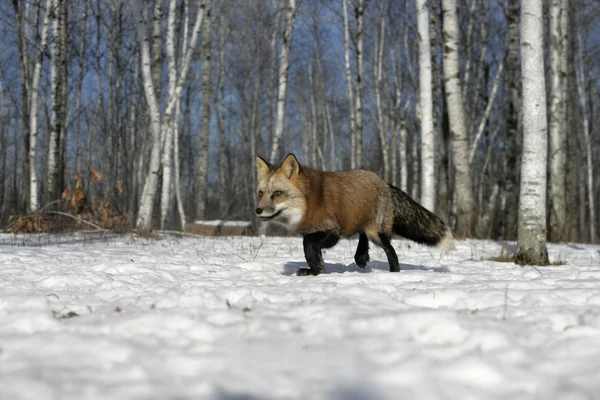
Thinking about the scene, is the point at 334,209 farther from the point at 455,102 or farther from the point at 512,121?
the point at 512,121

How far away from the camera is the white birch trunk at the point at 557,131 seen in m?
12.5

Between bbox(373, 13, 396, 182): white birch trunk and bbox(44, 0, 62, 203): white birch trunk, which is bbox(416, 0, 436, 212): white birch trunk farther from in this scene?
bbox(373, 13, 396, 182): white birch trunk

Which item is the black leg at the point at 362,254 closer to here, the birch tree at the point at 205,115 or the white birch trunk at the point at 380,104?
the birch tree at the point at 205,115

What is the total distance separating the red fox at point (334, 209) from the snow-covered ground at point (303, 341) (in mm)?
685

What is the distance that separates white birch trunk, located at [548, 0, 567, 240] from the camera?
12508mm

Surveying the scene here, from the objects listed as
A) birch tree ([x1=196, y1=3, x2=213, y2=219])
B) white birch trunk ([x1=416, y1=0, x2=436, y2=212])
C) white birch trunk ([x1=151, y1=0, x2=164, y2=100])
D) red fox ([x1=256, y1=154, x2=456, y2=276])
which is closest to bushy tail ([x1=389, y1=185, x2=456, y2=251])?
red fox ([x1=256, y1=154, x2=456, y2=276])

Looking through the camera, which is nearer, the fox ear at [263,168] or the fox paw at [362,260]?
the fox ear at [263,168]

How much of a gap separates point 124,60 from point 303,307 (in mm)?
29019

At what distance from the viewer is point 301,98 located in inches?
1484

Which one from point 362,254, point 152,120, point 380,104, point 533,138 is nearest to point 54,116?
point 152,120

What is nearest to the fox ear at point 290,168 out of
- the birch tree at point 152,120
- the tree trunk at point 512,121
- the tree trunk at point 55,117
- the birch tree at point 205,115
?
the birch tree at point 152,120

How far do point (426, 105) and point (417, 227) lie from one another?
6.21m

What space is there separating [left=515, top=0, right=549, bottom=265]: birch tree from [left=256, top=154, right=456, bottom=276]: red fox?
161cm

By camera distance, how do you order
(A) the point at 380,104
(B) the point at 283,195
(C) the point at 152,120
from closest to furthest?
1. (B) the point at 283,195
2. (C) the point at 152,120
3. (A) the point at 380,104
